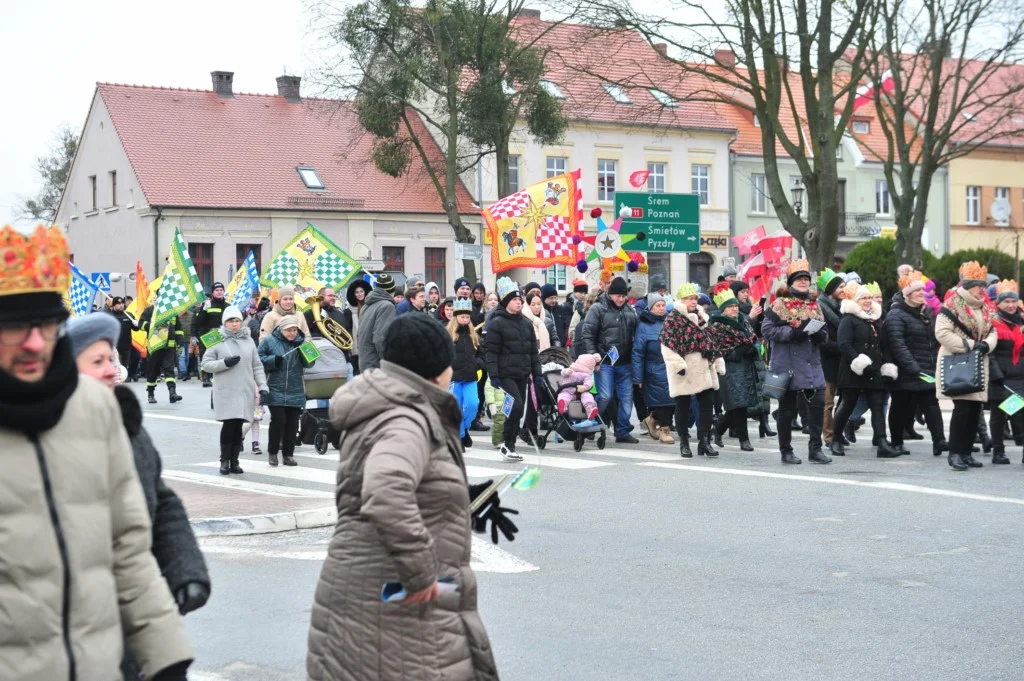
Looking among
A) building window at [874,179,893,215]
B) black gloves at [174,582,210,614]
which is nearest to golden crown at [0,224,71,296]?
black gloves at [174,582,210,614]

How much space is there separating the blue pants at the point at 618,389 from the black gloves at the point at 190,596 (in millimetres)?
12626

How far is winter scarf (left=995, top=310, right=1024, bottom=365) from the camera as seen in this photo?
13.5 m

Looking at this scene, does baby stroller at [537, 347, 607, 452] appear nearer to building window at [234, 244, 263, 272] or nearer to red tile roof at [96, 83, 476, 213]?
red tile roof at [96, 83, 476, 213]

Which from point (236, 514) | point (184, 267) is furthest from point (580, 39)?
point (236, 514)

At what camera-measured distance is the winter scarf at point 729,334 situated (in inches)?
609

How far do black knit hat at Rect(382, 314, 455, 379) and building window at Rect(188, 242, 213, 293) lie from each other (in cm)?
4608

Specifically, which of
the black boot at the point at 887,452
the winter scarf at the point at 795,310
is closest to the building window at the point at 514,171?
the black boot at the point at 887,452

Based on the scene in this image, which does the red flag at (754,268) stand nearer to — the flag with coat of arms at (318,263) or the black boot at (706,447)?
the flag with coat of arms at (318,263)

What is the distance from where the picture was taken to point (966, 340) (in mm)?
13188

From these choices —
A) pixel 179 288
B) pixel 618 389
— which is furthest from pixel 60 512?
pixel 179 288

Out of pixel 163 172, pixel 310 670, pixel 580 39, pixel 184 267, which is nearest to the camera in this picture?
pixel 310 670

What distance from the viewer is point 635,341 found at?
1636 cm

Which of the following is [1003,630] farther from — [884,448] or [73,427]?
[884,448]

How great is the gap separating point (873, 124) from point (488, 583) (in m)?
60.2
